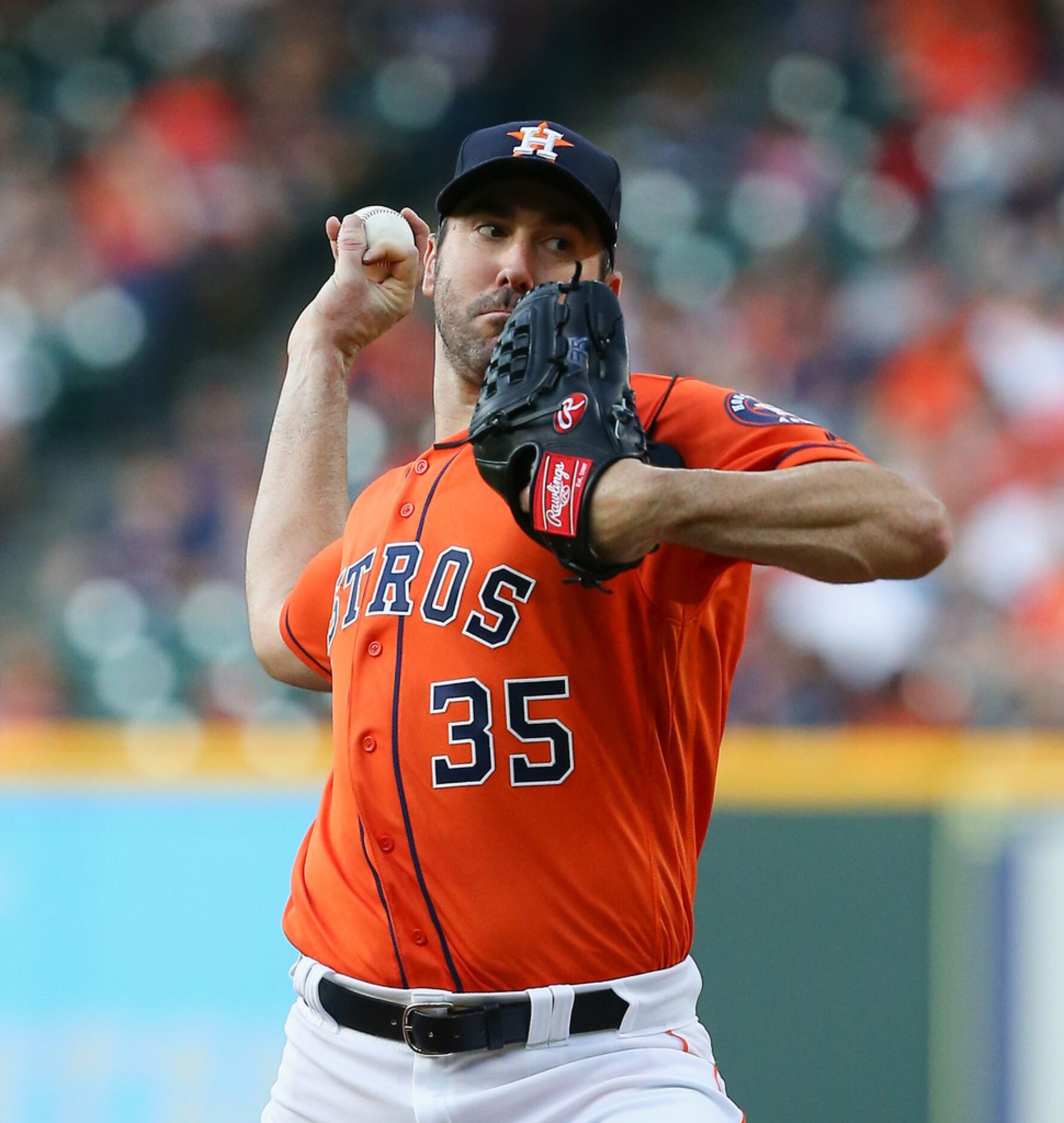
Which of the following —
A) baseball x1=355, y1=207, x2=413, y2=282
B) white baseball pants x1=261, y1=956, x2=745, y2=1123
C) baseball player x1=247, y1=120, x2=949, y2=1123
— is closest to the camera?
baseball player x1=247, y1=120, x2=949, y2=1123

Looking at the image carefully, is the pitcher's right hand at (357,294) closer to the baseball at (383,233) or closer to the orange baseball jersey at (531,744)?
the baseball at (383,233)

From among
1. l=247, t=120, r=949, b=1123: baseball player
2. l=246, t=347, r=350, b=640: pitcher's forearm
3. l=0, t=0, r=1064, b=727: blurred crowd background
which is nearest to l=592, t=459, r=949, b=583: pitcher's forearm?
→ l=247, t=120, r=949, b=1123: baseball player

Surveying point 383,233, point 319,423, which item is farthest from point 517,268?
point 319,423

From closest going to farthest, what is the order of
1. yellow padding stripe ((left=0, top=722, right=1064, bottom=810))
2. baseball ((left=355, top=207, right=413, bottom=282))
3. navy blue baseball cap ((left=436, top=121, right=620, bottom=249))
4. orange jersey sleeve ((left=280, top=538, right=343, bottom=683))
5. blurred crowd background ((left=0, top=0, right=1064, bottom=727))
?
navy blue baseball cap ((left=436, top=121, right=620, bottom=249))
orange jersey sleeve ((left=280, top=538, right=343, bottom=683))
baseball ((left=355, top=207, right=413, bottom=282))
yellow padding stripe ((left=0, top=722, right=1064, bottom=810))
blurred crowd background ((left=0, top=0, right=1064, bottom=727))

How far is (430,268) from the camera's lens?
2.67 meters

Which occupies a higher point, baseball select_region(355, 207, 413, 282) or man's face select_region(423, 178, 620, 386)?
baseball select_region(355, 207, 413, 282)

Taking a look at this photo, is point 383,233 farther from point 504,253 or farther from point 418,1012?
point 418,1012

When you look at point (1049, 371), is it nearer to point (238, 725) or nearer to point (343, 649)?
point (238, 725)

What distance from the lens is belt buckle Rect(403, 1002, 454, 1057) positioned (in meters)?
2.03

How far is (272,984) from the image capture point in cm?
375

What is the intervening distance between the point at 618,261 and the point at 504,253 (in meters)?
4.81

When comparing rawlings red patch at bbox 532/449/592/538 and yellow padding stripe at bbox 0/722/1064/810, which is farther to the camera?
yellow padding stripe at bbox 0/722/1064/810

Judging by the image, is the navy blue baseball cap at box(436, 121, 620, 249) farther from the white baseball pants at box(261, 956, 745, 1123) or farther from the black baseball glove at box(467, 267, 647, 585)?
the white baseball pants at box(261, 956, 745, 1123)

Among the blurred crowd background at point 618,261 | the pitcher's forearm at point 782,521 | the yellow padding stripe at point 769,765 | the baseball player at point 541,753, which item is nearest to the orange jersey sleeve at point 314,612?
the baseball player at point 541,753
